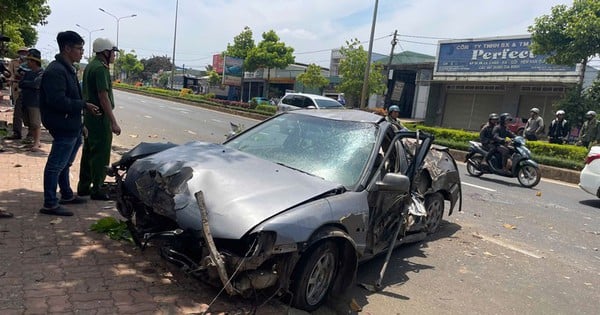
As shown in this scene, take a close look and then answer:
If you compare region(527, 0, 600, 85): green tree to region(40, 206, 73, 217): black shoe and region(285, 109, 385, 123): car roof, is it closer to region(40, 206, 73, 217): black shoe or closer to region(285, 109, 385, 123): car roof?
region(285, 109, 385, 123): car roof

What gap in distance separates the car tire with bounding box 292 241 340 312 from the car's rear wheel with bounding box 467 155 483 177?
8829mm

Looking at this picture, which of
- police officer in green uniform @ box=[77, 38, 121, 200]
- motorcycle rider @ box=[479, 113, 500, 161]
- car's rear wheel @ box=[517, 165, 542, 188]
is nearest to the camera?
police officer in green uniform @ box=[77, 38, 121, 200]

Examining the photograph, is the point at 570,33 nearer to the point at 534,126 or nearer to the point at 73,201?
the point at 534,126

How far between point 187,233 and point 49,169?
228cm

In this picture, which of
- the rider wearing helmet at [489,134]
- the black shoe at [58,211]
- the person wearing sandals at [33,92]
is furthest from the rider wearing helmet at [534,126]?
the black shoe at [58,211]

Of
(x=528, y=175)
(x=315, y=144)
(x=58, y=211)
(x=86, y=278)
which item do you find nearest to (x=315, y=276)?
(x=315, y=144)

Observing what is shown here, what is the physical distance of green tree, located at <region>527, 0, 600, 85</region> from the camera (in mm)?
16406

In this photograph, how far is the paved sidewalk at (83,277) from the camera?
2.96 m

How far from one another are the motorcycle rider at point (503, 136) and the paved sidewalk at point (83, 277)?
910 centimetres

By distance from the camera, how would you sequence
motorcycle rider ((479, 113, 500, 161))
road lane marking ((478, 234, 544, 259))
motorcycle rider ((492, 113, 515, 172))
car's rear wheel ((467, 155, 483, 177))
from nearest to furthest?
road lane marking ((478, 234, 544, 259))
motorcycle rider ((492, 113, 515, 172))
motorcycle rider ((479, 113, 500, 161))
car's rear wheel ((467, 155, 483, 177))

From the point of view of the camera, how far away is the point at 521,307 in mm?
3975

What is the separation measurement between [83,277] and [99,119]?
7.58ft

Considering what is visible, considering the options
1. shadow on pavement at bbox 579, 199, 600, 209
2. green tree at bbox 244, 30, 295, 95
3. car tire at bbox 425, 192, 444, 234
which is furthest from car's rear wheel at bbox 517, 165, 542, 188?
green tree at bbox 244, 30, 295, 95

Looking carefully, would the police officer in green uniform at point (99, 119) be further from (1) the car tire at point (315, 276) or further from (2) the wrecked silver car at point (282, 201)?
(1) the car tire at point (315, 276)
